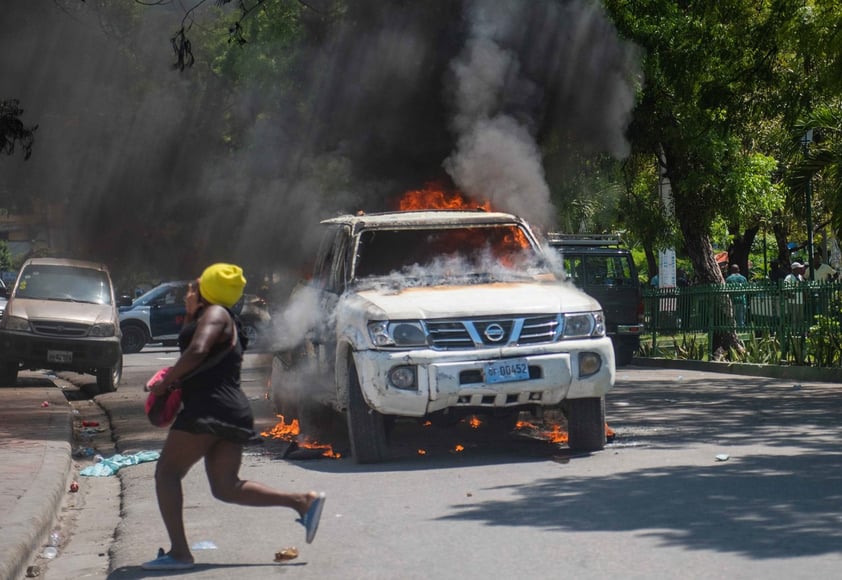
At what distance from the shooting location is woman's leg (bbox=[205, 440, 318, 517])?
620cm

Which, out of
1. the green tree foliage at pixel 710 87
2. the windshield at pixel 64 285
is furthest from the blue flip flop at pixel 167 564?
the windshield at pixel 64 285

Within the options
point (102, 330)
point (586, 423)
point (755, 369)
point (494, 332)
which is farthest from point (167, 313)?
point (494, 332)

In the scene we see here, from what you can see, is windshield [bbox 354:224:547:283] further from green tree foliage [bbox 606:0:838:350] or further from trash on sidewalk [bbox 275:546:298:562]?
green tree foliage [bbox 606:0:838:350]

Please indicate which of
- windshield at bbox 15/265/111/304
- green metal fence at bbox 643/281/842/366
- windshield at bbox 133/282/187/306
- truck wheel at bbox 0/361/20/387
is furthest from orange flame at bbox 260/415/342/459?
windshield at bbox 133/282/187/306

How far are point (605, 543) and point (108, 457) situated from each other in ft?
20.4

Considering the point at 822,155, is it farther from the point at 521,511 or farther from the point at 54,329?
the point at 521,511

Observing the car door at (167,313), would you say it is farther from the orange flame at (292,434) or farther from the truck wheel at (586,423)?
the truck wheel at (586,423)

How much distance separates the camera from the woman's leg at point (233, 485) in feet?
20.4

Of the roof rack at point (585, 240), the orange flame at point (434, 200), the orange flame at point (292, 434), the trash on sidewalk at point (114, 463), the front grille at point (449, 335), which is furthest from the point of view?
the roof rack at point (585, 240)

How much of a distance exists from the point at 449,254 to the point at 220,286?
4546 mm

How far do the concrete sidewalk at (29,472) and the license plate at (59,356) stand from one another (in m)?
1.69

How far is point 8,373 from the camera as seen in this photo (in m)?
18.6

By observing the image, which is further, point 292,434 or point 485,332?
point 292,434

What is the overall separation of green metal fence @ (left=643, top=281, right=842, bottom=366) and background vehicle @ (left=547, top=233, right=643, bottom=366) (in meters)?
0.85
